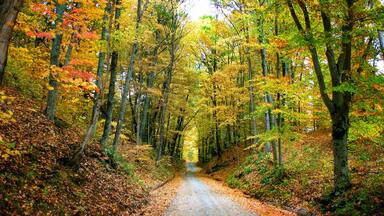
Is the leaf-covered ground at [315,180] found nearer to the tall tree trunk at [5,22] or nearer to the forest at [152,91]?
the forest at [152,91]

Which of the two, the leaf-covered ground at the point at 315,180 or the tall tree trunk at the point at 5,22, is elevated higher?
the tall tree trunk at the point at 5,22

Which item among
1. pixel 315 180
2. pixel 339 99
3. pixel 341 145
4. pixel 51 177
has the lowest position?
pixel 315 180

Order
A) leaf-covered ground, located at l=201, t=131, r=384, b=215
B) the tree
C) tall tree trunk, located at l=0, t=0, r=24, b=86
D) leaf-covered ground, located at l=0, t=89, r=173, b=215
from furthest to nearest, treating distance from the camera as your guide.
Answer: the tree, leaf-covered ground, located at l=201, t=131, r=384, b=215, leaf-covered ground, located at l=0, t=89, r=173, b=215, tall tree trunk, located at l=0, t=0, r=24, b=86

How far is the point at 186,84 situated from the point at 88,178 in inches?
923

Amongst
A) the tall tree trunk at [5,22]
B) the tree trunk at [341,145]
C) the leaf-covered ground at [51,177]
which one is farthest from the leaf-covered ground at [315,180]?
the tall tree trunk at [5,22]

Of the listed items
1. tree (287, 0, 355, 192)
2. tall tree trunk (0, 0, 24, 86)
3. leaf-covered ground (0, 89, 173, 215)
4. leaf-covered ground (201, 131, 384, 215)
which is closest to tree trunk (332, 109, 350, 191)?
tree (287, 0, 355, 192)

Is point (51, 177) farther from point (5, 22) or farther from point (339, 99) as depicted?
point (339, 99)

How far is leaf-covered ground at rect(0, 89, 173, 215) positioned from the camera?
Answer: 20.6 feet

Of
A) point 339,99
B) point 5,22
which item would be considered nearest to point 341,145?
point 339,99

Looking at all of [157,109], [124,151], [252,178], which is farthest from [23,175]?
[157,109]

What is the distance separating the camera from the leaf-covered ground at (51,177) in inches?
248

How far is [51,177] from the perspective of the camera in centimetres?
782

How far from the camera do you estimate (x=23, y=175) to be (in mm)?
6906

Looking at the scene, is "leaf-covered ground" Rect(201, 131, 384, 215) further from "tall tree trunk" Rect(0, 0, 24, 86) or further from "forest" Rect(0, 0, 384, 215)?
"tall tree trunk" Rect(0, 0, 24, 86)
